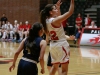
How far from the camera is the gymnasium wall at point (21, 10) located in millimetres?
30406

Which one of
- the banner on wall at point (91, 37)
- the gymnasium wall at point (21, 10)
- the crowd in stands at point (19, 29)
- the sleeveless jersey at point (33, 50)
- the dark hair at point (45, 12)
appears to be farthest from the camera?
the gymnasium wall at point (21, 10)

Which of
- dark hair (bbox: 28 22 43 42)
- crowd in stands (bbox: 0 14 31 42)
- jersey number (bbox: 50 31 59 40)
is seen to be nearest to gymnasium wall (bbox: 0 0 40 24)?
crowd in stands (bbox: 0 14 31 42)

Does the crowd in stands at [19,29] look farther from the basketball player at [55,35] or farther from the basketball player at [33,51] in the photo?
the basketball player at [33,51]

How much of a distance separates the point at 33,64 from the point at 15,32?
20318mm

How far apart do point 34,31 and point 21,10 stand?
25.2m

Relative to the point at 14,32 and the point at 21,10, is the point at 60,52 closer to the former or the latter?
the point at 14,32

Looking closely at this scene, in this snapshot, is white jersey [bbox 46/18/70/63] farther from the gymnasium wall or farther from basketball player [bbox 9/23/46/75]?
the gymnasium wall

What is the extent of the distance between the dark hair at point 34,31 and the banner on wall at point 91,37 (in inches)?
578

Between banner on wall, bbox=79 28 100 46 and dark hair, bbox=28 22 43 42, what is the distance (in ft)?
48.1

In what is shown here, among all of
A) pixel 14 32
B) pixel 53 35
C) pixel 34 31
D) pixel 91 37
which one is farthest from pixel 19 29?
pixel 34 31

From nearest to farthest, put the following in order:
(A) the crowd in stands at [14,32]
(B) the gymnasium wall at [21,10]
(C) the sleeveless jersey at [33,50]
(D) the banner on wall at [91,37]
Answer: (C) the sleeveless jersey at [33,50] < (D) the banner on wall at [91,37] < (A) the crowd in stands at [14,32] < (B) the gymnasium wall at [21,10]

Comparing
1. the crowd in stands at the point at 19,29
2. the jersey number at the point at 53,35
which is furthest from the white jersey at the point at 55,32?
the crowd in stands at the point at 19,29

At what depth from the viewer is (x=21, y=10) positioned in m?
31.0

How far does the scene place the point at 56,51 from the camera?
726 cm
